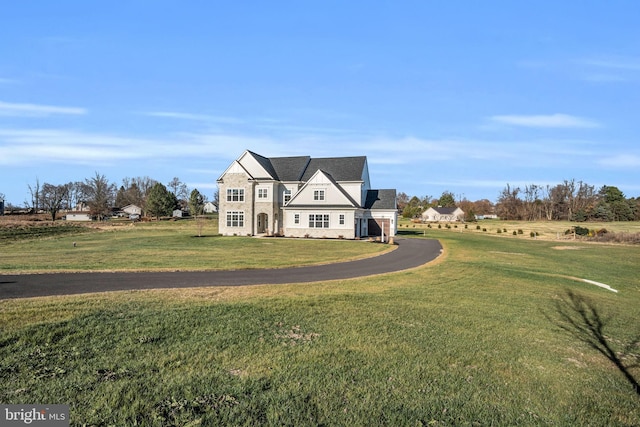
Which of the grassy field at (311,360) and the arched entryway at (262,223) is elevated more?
the arched entryway at (262,223)

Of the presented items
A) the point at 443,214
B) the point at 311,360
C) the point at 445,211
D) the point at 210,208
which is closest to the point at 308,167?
the point at 311,360

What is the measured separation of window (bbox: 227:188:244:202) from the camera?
43.8 m

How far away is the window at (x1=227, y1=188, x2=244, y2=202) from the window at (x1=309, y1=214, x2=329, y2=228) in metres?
8.68

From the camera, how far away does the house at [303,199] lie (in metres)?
41.3

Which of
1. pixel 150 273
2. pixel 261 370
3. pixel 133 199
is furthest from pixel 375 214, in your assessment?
pixel 133 199

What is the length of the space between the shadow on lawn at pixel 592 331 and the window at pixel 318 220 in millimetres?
28569

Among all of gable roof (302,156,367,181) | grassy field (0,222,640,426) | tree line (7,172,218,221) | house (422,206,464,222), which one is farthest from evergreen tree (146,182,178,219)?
grassy field (0,222,640,426)

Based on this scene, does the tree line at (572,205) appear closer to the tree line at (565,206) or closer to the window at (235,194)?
the tree line at (565,206)

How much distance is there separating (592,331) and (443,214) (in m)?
A: 110

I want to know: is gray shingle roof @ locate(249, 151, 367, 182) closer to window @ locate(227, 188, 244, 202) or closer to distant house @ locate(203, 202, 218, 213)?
window @ locate(227, 188, 244, 202)

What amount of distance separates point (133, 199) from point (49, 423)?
124597 millimetres

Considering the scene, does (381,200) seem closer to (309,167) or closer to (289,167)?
(309,167)

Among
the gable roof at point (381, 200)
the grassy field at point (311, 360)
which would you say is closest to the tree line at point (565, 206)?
the gable roof at point (381, 200)

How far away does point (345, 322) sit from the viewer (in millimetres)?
8734
